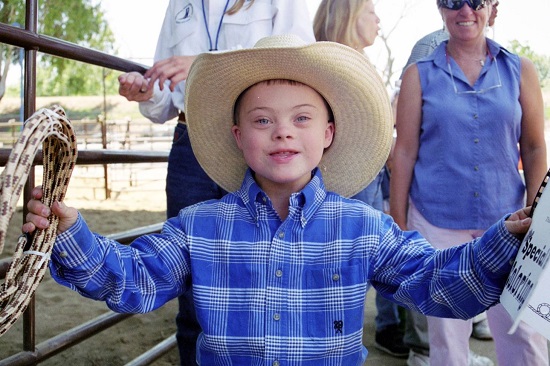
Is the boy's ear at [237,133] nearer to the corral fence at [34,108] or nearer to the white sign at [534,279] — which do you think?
the corral fence at [34,108]

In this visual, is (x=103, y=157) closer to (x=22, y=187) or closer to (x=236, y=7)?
(x=236, y=7)

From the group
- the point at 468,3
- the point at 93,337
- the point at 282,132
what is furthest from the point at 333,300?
the point at 93,337

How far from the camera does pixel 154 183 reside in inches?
467

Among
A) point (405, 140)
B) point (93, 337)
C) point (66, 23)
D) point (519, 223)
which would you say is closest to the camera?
point (519, 223)

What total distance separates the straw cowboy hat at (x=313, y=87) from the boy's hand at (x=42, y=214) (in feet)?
1.93

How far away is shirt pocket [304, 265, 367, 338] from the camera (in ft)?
4.71

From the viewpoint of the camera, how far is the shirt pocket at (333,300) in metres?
1.44

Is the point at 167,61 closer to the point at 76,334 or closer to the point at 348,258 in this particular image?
the point at 348,258

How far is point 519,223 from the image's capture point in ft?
3.61

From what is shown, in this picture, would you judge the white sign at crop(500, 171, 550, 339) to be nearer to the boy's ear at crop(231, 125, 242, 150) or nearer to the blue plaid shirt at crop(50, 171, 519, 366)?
the blue plaid shirt at crop(50, 171, 519, 366)

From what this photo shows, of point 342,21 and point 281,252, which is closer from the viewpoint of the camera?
point 281,252

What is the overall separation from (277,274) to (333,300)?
0.14 metres

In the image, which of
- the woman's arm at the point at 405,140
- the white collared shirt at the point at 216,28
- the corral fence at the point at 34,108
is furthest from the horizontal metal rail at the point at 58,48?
the woman's arm at the point at 405,140

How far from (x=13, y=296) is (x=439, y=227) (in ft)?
5.06
